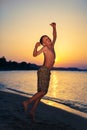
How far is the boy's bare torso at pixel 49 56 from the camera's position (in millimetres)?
7926

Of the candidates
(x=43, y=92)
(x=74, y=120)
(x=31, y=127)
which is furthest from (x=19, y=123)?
(x=74, y=120)

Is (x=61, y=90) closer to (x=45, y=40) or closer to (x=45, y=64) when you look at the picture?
(x=45, y=64)

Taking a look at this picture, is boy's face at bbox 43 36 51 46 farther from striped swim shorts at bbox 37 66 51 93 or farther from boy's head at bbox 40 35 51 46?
striped swim shorts at bbox 37 66 51 93

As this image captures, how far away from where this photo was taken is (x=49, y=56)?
7.94 metres

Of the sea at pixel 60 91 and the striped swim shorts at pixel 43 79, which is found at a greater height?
the striped swim shorts at pixel 43 79

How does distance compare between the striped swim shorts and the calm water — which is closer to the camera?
the striped swim shorts

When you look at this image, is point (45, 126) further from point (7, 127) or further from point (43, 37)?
point (43, 37)

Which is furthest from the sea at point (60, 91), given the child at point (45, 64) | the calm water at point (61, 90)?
the child at point (45, 64)

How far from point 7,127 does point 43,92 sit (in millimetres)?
1244

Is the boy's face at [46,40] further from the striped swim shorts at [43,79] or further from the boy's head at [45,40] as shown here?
the striped swim shorts at [43,79]

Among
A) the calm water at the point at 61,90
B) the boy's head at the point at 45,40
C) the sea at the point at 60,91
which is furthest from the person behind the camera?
the calm water at the point at 61,90

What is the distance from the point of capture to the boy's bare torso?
7926mm

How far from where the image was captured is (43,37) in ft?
25.9

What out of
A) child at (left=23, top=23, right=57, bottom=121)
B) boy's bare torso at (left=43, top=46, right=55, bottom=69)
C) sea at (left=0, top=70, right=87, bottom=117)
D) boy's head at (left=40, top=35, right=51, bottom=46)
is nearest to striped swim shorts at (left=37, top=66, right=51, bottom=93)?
child at (left=23, top=23, right=57, bottom=121)
